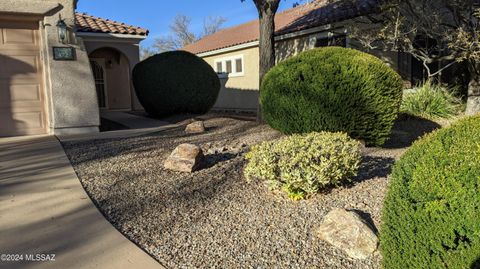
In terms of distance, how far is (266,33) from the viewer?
30.9ft

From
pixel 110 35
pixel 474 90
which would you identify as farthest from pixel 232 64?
pixel 474 90

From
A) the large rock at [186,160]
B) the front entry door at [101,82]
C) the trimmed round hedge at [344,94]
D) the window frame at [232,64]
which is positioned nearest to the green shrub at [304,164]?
the large rock at [186,160]

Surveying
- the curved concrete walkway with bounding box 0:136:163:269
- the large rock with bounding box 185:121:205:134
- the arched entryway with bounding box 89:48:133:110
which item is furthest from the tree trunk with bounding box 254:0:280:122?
the arched entryway with bounding box 89:48:133:110

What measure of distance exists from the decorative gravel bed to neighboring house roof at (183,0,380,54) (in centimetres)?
746

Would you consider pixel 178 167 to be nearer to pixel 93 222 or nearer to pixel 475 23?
pixel 93 222

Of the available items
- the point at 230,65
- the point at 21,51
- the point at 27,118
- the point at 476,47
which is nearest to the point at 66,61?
the point at 21,51

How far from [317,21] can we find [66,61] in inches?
355

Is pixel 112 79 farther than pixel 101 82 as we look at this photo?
Yes

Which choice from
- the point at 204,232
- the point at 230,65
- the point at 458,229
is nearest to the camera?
the point at 458,229

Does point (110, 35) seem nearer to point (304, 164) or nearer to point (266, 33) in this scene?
point (266, 33)

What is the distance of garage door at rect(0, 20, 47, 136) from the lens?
8602mm

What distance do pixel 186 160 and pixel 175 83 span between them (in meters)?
7.34

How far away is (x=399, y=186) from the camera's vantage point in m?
2.23

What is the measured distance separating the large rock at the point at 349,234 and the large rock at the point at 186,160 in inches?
91.2
